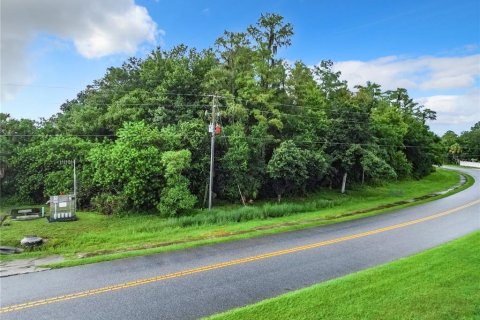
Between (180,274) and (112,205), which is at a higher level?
(112,205)

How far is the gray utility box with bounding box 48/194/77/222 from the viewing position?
16.9 meters

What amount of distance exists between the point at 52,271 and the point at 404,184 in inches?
1450

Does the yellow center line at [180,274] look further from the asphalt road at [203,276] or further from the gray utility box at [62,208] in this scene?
the gray utility box at [62,208]

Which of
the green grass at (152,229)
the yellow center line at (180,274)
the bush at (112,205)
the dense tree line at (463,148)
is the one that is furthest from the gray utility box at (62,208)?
the dense tree line at (463,148)

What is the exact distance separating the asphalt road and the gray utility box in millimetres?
7906

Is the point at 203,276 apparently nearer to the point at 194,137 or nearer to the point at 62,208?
the point at 62,208

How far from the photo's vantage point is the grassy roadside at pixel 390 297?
21.6 ft

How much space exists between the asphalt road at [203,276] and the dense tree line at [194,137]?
8.60m

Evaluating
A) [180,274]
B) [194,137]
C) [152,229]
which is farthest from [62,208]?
[180,274]

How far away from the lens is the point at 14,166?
73.6ft

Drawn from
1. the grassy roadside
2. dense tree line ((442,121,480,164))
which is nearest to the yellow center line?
the grassy roadside

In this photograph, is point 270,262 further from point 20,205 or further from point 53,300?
point 20,205

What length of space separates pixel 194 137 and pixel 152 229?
24.6 feet

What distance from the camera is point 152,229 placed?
54.1ft
